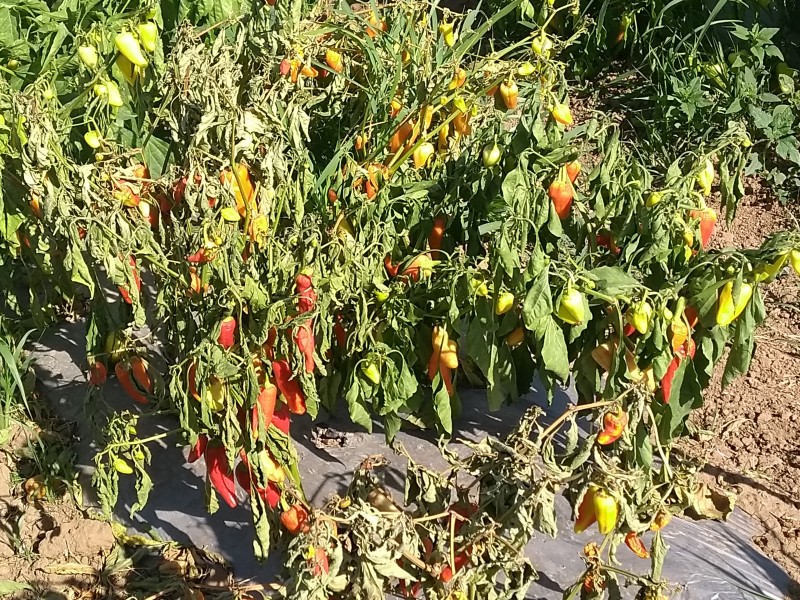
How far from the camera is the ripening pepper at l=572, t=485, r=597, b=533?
5.26ft

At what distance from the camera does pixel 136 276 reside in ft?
6.32

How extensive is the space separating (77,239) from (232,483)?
24.4 inches

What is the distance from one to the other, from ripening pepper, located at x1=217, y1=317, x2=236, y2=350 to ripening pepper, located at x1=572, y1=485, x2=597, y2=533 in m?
0.77

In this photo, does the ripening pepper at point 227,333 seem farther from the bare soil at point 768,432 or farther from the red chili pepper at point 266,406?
Answer: the bare soil at point 768,432

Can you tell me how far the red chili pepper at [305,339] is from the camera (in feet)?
6.03

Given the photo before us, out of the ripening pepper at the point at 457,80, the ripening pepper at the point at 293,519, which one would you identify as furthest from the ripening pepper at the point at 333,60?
the ripening pepper at the point at 293,519

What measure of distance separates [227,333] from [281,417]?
0.31 meters

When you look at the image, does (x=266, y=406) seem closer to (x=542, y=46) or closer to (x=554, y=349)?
(x=554, y=349)

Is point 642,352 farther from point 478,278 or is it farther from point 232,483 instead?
point 232,483

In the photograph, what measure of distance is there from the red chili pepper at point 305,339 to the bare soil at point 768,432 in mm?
1147

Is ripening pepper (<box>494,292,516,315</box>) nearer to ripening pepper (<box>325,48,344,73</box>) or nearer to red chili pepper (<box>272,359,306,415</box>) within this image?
red chili pepper (<box>272,359,306,415</box>)

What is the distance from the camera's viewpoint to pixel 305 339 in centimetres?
185

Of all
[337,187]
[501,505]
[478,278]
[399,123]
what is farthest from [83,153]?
[501,505]

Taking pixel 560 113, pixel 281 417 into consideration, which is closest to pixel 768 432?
pixel 560 113
